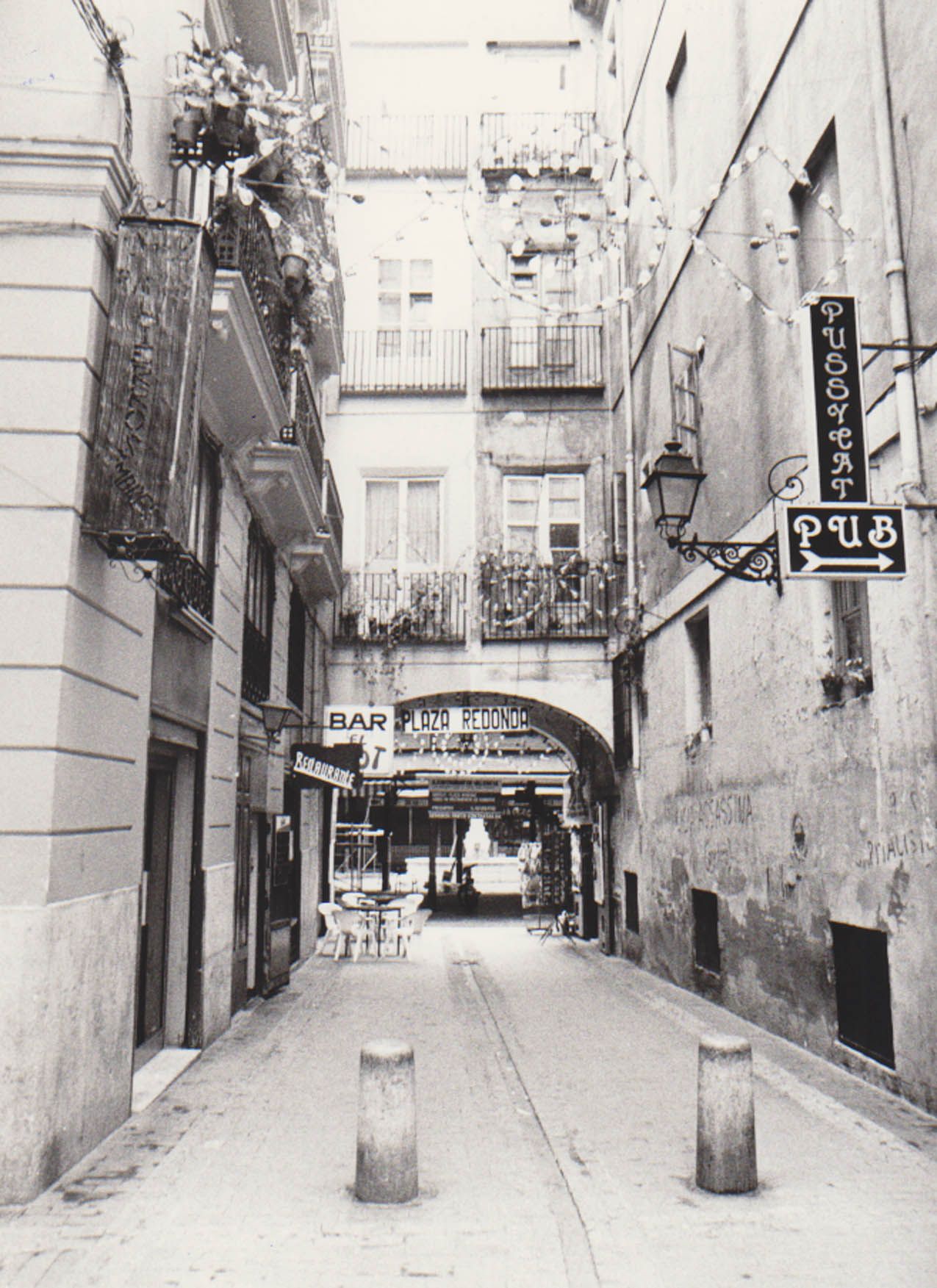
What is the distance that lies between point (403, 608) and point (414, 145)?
8839mm

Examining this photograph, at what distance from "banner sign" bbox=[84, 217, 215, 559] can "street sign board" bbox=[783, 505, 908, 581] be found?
11.7 ft

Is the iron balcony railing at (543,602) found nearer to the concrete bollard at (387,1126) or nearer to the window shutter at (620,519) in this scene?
the window shutter at (620,519)

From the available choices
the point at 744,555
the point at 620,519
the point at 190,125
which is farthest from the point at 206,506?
the point at 620,519

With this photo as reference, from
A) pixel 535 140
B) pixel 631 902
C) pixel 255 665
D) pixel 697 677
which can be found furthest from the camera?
pixel 535 140

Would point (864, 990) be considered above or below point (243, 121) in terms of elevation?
below

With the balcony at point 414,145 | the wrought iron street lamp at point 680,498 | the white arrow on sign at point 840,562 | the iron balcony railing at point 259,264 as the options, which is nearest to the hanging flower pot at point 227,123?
the iron balcony railing at point 259,264

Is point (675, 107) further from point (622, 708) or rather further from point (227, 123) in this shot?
point (622, 708)

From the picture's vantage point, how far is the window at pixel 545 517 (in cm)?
1825

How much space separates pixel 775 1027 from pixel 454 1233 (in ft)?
19.2

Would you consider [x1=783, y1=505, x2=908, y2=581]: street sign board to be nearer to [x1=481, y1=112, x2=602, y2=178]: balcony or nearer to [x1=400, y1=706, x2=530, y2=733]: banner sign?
[x1=400, y1=706, x2=530, y2=733]: banner sign

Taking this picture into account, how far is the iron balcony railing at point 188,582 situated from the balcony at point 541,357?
9963 millimetres

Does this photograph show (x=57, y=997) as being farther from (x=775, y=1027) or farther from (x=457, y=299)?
(x=457, y=299)

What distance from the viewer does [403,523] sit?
18531 mm

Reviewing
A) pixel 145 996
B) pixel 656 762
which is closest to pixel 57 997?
pixel 145 996
